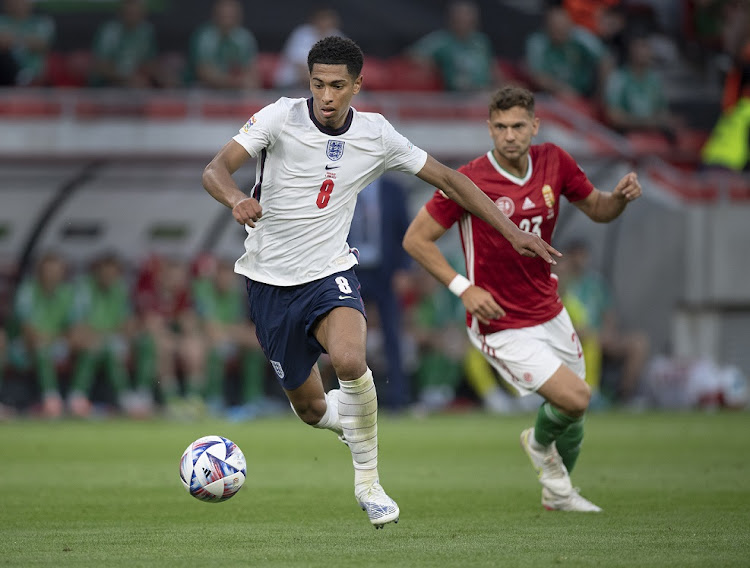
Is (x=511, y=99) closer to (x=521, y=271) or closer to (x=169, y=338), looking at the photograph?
(x=521, y=271)

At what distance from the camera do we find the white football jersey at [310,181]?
684 cm

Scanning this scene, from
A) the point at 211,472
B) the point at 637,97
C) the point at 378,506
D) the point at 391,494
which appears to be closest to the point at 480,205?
the point at 378,506

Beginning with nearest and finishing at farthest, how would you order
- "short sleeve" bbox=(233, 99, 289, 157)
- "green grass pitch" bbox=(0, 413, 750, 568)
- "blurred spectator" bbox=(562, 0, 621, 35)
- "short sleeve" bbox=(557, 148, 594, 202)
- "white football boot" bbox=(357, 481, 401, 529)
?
1. "green grass pitch" bbox=(0, 413, 750, 568)
2. "white football boot" bbox=(357, 481, 401, 529)
3. "short sleeve" bbox=(233, 99, 289, 157)
4. "short sleeve" bbox=(557, 148, 594, 202)
5. "blurred spectator" bbox=(562, 0, 621, 35)

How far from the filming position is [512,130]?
7609 mm

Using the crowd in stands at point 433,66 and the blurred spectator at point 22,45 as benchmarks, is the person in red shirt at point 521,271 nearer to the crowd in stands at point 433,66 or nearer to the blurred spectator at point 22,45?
the crowd in stands at point 433,66

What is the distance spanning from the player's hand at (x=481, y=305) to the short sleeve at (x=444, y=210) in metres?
0.44

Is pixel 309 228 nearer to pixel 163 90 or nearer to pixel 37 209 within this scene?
pixel 37 209

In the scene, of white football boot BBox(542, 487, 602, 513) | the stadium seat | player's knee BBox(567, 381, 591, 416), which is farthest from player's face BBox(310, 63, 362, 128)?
the stadium seat

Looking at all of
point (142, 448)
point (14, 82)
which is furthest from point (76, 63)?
point (142, 448)

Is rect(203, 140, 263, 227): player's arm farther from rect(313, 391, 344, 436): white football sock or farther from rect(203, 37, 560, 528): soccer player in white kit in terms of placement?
rect(313, 391, 344, 436): white football sock

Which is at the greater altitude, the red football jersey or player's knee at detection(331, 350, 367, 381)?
the red football jersey

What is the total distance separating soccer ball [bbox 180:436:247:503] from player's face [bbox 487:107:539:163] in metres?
2.32

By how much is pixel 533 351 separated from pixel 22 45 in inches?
487

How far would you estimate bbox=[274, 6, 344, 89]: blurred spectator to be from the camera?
1697 cm
